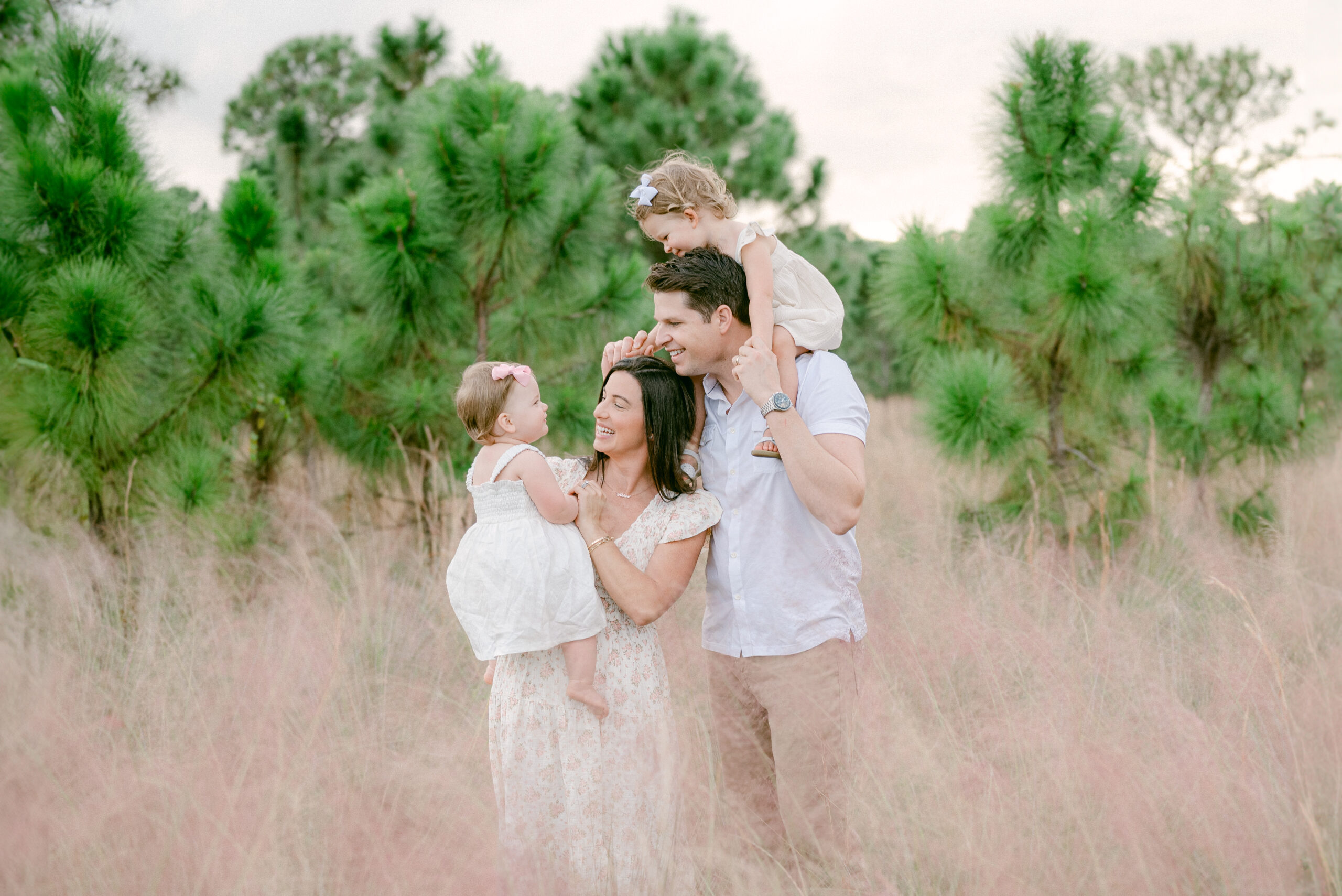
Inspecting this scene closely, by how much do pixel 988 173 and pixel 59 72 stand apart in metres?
4.71

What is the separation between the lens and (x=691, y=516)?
1869 mm

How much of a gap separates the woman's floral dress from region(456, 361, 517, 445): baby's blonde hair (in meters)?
0.46

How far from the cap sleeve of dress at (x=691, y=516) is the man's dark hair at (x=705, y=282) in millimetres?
411

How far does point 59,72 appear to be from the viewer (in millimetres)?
4012

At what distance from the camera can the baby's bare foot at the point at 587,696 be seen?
1754 mm

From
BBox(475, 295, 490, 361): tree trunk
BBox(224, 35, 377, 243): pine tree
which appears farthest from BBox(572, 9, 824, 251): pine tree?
BBox(475, 295, 490, 361): tree trunk

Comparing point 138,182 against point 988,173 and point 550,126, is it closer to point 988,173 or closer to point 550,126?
point 550,126

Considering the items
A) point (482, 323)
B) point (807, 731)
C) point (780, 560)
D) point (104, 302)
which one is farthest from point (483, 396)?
point (482, 323)

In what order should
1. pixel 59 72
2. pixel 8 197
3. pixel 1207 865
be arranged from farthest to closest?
pixel 59 72 → pixel 8 197 → pixel 1207 865

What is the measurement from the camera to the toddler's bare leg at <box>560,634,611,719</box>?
1760mm

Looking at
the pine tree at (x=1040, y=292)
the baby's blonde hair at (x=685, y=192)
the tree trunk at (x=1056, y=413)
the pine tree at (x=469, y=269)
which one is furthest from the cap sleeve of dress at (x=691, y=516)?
the tree trunk at (x=1056, y=413)

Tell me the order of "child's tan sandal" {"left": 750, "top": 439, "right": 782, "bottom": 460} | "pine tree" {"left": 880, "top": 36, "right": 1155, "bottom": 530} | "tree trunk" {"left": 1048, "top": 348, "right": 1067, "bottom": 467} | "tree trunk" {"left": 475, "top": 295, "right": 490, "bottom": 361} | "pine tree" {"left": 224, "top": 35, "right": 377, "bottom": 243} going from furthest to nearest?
1. "pine tree" {"left": 224, "top": 35, "right": 377, "bottom": 243}
2. "tree trunk" {"left": 475, "top": 295, "right": 490, "bottom": 361}
3. "tree trunk" {"left": 1048, "top": 348, "right": 1067, "bottom": 467}
4. "pine tree" {"left": 880, "top": 36, "right": 1155, "bottom": 530}
5. "child's tan sandal" {"left": 750, "top": 439, "right": 782, "bottom": 460}

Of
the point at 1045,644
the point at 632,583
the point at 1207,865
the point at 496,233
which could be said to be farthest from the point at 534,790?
the point at 496,233

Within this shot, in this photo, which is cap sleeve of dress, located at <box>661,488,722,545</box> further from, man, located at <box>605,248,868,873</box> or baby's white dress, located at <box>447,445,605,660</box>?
baby's white dress, located at <box>447,445,605,660</box>
